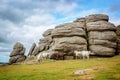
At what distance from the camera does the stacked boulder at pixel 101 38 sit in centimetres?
5484

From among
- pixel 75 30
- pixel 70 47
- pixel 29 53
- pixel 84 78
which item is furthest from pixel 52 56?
pixel 84 78

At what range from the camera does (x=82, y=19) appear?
67438 mm

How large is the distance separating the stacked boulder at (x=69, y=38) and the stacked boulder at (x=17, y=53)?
22.2 m

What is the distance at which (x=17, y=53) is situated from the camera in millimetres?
77312

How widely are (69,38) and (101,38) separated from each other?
10.1m

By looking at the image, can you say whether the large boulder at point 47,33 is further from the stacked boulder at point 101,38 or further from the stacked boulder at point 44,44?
the stacked boulder at point 101,38

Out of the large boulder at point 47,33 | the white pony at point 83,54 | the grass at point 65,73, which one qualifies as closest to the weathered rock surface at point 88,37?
the white pony at point 83,54

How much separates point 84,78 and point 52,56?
109 ft

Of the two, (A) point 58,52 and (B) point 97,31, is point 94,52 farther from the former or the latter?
(A) point 58,52

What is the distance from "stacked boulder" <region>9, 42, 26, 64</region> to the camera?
75312 millimetres

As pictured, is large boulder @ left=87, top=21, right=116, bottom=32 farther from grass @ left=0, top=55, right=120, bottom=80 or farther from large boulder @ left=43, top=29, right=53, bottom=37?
grass @ left=0, top=55, right=120, bottom=80

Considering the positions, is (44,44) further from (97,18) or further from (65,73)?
(65,73)

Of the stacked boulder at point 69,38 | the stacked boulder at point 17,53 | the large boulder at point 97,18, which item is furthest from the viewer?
the stacked boulder at point 17,53

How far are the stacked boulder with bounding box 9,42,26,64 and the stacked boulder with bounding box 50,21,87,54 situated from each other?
22.2 metres
